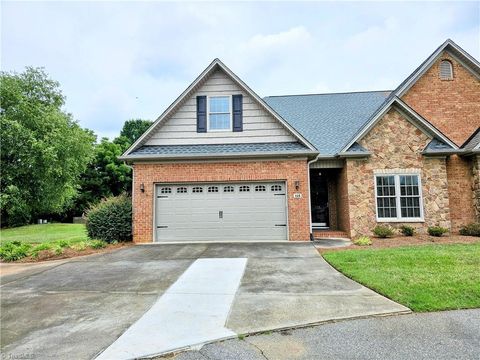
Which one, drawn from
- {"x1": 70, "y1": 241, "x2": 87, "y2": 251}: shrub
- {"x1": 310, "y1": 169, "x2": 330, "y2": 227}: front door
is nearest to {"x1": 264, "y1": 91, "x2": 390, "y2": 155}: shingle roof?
{"x1": 310, "y1": 169, "x2": 330, "y2": 227}: front door

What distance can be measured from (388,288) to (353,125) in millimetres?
11049

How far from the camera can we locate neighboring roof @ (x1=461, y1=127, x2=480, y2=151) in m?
11.8

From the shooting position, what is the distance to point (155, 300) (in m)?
5.36

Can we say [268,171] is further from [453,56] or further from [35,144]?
[35,144]

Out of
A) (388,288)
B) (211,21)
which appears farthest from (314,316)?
(211,21)

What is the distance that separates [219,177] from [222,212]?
4.58 feet

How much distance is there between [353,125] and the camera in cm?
1498

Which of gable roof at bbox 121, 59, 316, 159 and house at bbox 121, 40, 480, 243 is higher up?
gable roof at bbox 121, 59, 316, 159

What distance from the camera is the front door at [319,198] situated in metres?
Answer: 14.4

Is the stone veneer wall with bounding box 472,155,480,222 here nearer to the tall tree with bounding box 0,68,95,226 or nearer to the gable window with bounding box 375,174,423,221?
the gable window with bounding box 375,174,423,221

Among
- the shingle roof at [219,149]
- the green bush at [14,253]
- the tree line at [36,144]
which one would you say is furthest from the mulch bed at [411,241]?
the tree line at [36,144]

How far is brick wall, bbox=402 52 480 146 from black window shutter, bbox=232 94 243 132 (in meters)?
7.82

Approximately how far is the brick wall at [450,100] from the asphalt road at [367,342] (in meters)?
11.8

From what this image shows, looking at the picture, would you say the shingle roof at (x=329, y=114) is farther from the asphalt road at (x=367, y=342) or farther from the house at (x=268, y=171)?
the asphalt road at (x=367, y=342)
